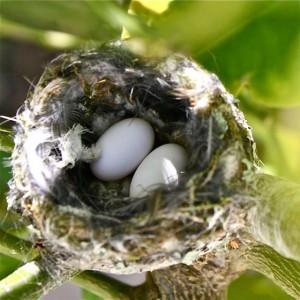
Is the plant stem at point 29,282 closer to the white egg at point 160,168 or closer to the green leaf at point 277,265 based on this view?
the white egg at point 160,168

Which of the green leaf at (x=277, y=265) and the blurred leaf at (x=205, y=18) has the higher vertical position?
the blurred leaf at (x=205, y=18)

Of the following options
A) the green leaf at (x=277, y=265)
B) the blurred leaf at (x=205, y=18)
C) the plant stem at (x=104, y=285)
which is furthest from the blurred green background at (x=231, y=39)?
the green leaf at (x=277, y=265)

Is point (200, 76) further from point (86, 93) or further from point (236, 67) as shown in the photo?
point (236, 67)

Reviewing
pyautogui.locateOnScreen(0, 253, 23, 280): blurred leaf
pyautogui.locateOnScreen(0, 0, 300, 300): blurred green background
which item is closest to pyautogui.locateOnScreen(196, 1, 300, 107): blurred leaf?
pyautogui.locateOnScreen(0, 0, 300, 300): blurred green background

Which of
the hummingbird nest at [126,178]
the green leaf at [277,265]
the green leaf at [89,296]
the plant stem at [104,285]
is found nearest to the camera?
the hummingbird nest at [126,178]

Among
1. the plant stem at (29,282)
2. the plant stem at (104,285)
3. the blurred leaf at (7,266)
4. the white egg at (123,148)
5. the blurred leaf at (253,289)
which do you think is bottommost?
Result: the blurred leaf at (253,289)

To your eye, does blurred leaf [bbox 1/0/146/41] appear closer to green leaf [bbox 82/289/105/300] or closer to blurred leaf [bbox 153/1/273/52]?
blurred leaf [bbox 153/1/273/52]

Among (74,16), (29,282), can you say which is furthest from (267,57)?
(29,282)

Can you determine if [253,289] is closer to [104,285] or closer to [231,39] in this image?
[104,285]
